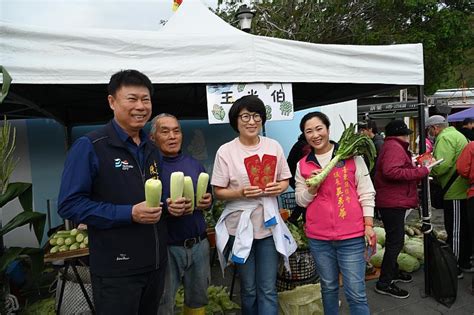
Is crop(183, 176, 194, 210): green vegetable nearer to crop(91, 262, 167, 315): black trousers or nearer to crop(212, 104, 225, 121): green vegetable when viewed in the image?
crop(91, 262, 167, 315): black trousers

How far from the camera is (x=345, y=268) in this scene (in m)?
2.39

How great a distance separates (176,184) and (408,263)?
3.64m

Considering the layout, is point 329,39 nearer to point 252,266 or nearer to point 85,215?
point 252,266

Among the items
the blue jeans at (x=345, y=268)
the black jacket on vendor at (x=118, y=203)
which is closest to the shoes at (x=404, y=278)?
the blue jeans at (x=345, y=268)

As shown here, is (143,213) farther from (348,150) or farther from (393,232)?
(393,232)

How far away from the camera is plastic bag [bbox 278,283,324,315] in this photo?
2912 millimetres

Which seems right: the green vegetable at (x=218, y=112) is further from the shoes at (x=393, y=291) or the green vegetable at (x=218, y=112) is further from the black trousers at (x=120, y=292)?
the shoes at (x=393, y=291)

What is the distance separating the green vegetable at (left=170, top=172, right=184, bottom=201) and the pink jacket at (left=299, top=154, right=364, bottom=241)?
104 cm

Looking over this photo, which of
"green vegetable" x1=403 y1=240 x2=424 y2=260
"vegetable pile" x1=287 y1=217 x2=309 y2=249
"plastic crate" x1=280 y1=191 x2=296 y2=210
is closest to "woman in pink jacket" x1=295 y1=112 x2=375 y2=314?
"vegetable pile" x1=287 y1=217 x2=309 y2=249

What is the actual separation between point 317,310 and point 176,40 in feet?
8.45

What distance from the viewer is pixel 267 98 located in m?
2.86

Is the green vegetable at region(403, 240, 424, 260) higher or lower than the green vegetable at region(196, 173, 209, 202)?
lower

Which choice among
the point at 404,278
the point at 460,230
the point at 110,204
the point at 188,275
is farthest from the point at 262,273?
the point at 460,230

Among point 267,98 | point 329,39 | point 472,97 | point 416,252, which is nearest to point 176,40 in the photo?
point 267,98
